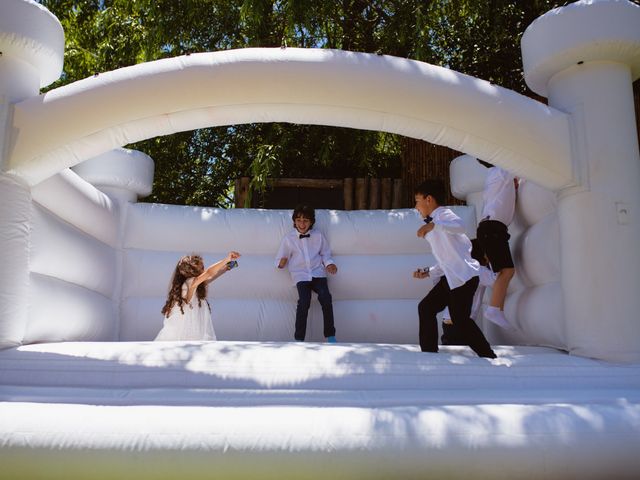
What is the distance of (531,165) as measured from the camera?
9.50 feet

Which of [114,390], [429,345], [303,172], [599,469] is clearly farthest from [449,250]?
[303,172]

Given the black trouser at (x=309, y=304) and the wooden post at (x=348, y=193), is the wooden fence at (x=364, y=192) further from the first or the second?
the black trouser at (x=309, y=304)

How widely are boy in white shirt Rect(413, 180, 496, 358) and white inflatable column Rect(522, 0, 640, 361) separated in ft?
1.57

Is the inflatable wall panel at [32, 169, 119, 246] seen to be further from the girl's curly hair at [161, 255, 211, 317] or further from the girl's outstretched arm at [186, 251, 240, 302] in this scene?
the girl's outstretched arm at [186, 251, 240, 302]

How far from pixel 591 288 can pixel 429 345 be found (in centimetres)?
79

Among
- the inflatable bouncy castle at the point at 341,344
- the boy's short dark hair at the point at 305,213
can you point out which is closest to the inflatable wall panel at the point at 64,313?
the inflatable bouncy castle at the point at 341,344

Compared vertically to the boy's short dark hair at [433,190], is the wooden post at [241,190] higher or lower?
higher

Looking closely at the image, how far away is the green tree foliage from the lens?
6.11m

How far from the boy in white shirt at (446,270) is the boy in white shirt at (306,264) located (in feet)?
4.10

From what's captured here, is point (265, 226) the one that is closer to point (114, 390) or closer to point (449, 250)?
point (449, 250)

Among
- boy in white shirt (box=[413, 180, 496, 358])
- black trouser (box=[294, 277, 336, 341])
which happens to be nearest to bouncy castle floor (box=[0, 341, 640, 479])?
boy in white shirt (box=[413, 180, 496, 358])

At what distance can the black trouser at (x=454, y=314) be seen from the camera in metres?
2.82

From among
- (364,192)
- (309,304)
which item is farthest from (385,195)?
(309,304)

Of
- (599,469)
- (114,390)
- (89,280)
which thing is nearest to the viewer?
(599,469)
